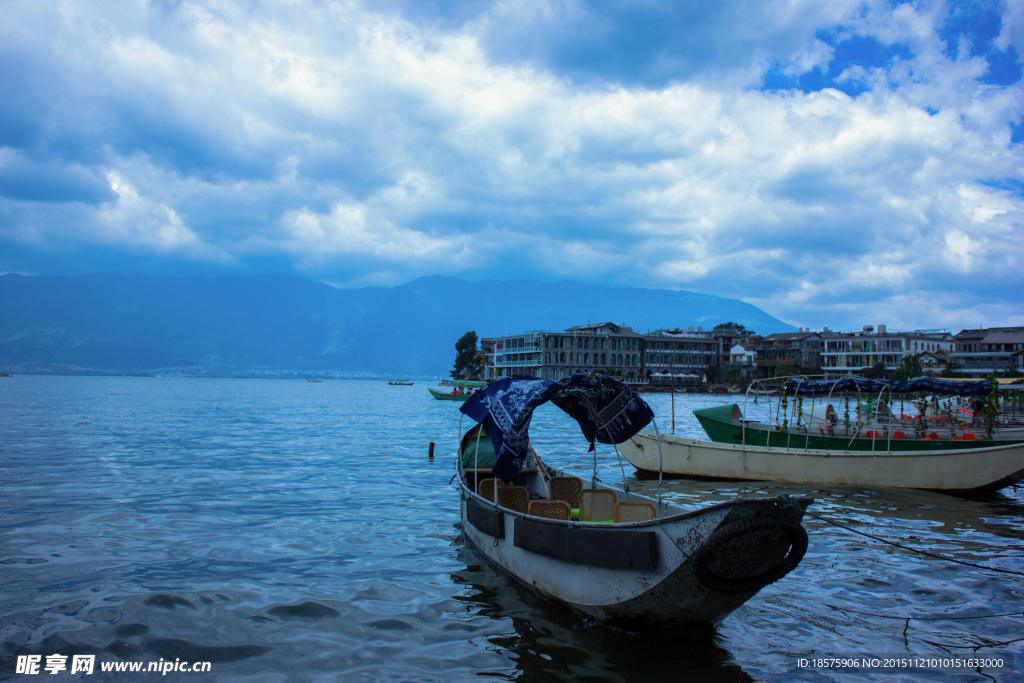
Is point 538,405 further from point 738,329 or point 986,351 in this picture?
point 738,329

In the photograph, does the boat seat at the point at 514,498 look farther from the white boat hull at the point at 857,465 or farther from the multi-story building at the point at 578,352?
the multi-story building at the point at 578,352

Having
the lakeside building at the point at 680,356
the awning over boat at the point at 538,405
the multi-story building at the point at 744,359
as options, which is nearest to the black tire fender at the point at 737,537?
the awning over boat at the point at 538,405

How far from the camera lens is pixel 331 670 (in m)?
6.79

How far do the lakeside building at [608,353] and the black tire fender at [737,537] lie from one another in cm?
10979

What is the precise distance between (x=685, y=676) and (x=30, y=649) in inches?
301

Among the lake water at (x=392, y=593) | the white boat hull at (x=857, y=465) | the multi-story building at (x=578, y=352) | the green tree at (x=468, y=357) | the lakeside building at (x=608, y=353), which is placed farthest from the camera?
the green tree at (x=468, y=357)

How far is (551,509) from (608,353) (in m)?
117

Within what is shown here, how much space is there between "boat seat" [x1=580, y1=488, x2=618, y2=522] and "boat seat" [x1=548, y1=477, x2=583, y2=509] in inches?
51.9

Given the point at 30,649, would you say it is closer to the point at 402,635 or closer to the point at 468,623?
the point at 402,635

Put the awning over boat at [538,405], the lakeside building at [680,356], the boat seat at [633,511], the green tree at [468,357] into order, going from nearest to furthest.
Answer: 1. the boat seat at [633,511]
2. the awning over boat at [538,405]
3. the lakeside building at [680,356]
4. the green tree at [468,357]

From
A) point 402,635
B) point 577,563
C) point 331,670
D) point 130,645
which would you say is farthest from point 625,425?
point 130,645

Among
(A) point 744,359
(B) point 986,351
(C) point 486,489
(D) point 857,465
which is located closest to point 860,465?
(D) point 857,465

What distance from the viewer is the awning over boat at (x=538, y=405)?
9.59 meters

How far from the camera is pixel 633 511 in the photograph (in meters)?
9.14
